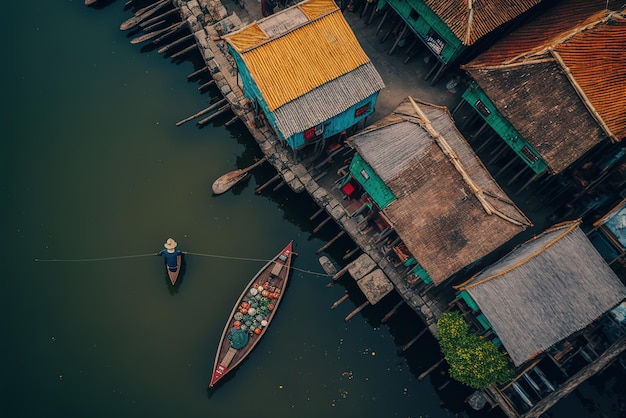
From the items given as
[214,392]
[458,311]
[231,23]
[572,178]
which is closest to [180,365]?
[214,392]

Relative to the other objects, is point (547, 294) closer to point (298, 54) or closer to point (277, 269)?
point (277, 269)

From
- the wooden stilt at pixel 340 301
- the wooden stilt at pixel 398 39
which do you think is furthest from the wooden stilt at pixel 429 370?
the wooden stilt at pixel 398 39

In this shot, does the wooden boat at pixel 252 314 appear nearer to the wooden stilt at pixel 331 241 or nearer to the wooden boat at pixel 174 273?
the wooden stilt at pixel 331 241

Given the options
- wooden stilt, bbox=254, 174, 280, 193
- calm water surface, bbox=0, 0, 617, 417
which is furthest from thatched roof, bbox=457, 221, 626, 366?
wooden stilt, bbox=254, 174, 280, 193

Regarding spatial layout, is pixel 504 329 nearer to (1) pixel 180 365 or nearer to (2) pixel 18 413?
(1) pixel 180 365

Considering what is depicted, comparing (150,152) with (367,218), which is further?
(150,152)

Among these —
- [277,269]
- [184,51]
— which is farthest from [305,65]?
[184,51]
